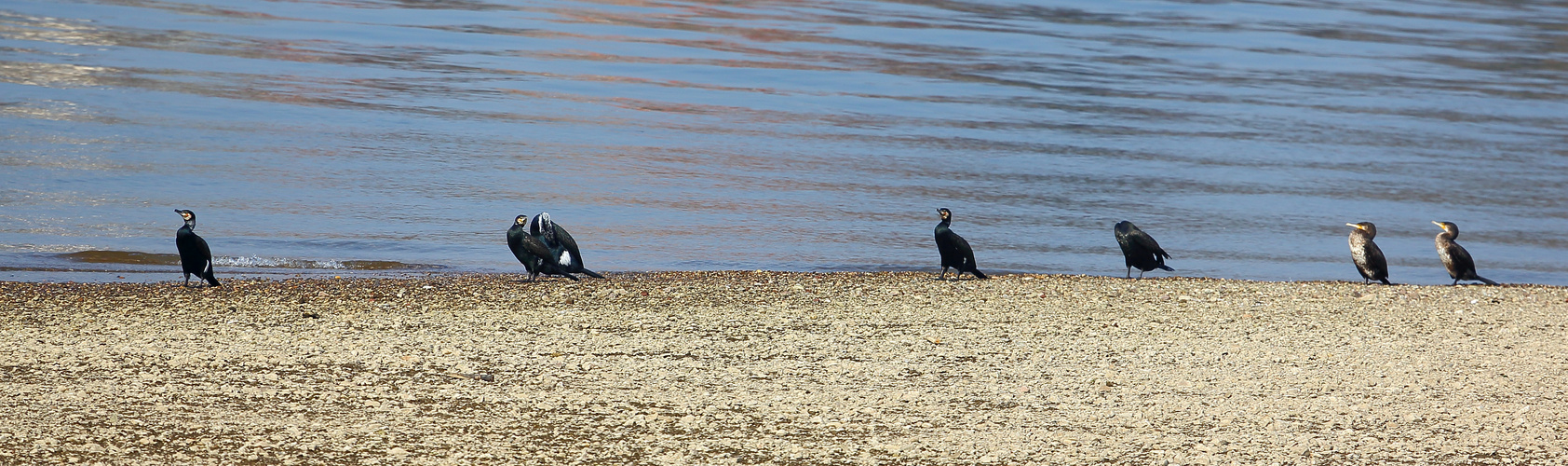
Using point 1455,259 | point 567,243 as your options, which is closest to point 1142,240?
point 1455,259

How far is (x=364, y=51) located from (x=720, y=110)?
7539mm

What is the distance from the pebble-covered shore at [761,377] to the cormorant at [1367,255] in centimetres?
116

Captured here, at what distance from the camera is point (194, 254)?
856cm

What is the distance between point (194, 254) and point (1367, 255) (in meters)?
7.29

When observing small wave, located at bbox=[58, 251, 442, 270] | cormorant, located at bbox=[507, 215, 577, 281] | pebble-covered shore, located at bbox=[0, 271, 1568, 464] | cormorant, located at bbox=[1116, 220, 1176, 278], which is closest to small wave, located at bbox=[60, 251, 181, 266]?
small wave, located at bbox=[58, 251, 442, 270]

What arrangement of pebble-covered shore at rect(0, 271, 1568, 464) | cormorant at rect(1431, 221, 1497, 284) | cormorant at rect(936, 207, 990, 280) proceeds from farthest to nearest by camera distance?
cormorant at rect(1431, 221, 1497, 284) → cormorant at rect(936, 207, 990, 280) → pebble-covered shore at rect(0, 271, 1568, 464)

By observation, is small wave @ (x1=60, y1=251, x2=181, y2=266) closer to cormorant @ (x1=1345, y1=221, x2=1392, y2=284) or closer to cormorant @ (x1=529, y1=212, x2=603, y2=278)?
cormorant @ (x1=529, y1=212, x2=603, y2=278)

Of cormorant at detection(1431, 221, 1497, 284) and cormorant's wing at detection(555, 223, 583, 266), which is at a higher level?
cormorant's wing at detection(555, 223, 583, 266)

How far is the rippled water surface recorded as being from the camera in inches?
460

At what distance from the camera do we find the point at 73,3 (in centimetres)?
2881

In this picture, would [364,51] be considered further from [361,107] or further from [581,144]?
[581,144]

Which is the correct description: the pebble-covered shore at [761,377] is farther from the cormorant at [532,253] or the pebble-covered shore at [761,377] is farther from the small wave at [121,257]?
the small wave at [121,257]

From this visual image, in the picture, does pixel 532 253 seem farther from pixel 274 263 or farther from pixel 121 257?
pixel 121 257

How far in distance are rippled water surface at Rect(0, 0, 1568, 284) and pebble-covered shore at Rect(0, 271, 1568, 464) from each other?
2.54 metres
